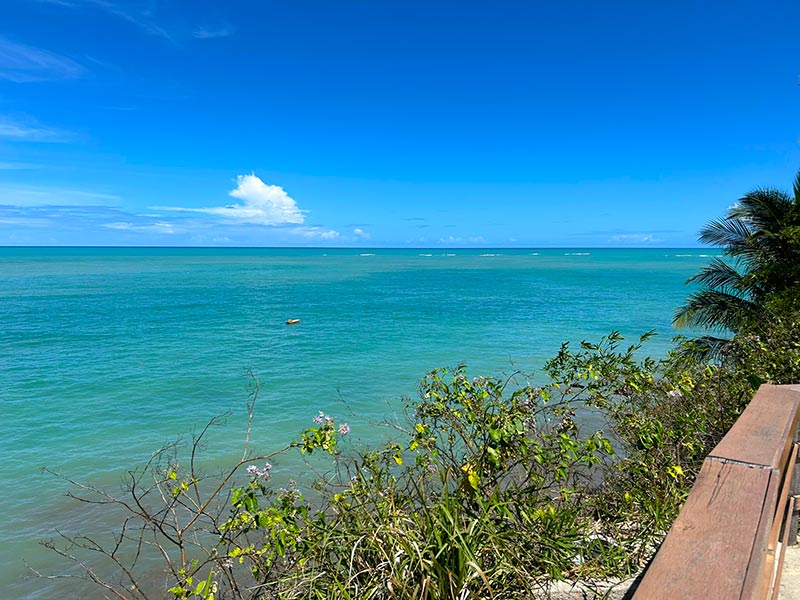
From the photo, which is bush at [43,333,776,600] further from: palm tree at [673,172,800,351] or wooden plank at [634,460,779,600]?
palm tree at [673,172,800,351]

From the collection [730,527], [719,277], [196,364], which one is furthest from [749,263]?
[196,364]

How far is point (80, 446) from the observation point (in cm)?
1190

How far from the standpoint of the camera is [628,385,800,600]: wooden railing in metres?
1.13

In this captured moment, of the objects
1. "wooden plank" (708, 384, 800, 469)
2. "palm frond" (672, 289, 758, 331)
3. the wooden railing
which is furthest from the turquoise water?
"palm frond" (672, 289, 758, 331)

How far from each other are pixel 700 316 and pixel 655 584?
56.9 feet

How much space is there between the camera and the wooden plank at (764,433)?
5.69 ft

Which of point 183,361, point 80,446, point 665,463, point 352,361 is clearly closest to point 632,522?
point 665,463

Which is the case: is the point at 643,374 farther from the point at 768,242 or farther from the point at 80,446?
the point at 768,242

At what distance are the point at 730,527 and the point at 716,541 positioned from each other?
8 cm

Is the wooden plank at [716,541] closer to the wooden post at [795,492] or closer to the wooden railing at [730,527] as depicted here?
the wooden railing at [730,527]

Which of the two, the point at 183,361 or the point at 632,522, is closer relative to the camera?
the point at 632,522

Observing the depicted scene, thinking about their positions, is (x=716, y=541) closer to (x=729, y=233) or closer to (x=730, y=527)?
(x=730, y=527)

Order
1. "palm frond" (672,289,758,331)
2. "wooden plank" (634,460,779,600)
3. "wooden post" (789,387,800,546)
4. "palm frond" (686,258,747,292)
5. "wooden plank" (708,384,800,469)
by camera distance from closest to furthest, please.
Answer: "wooden plank" (634,460,779,600)
"wooden plank" (708,384,800,469)
"wooden post" (789,387,800,546)
"palm frond" (672,289,758,331)
"palm frond" (686,258,747,292)

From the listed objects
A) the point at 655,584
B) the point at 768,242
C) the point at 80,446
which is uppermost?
the point at 768,242
